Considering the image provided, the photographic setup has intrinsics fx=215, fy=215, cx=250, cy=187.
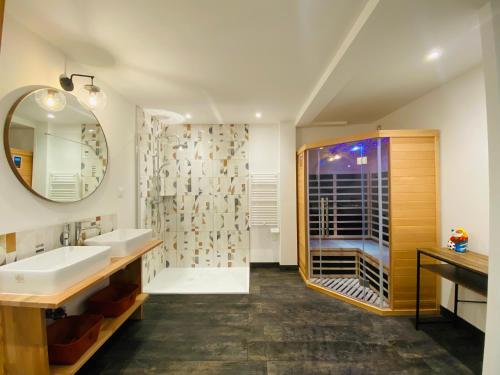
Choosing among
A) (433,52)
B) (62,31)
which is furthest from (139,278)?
(433,52)

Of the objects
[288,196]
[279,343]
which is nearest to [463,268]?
[279,343]

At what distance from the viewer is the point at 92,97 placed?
74.3 inches

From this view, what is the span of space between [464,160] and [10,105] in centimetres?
382

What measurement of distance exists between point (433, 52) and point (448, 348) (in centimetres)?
260

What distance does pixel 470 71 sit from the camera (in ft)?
6.83

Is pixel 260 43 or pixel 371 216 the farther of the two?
pixel 371 216

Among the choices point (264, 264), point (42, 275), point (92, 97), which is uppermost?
point (92, 97)

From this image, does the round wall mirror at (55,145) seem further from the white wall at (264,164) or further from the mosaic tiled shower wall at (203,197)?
the white wall at (264,164)

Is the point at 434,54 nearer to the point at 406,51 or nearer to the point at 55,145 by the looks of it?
the point at 406,51

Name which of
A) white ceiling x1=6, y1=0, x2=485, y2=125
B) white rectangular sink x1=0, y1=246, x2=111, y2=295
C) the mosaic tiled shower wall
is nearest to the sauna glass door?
white ceiling x1=6, y1=0, x2=485, y2=125

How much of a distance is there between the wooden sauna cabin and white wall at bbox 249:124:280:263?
47cm

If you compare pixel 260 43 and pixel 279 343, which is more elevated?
pixel 260 43

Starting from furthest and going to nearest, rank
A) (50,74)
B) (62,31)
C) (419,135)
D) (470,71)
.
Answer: (419,135) < (470,71) < (50,74) < (62,31)

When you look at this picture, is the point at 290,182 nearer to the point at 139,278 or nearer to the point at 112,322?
the point at 139,278
